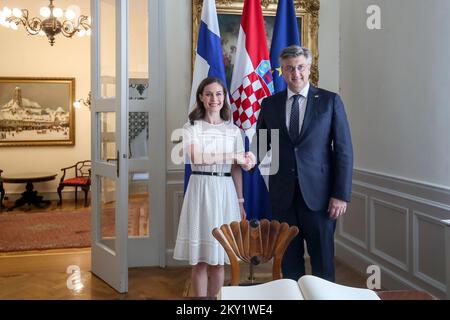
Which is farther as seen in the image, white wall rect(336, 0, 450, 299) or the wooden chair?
white wall rect(336, 0, 450, 299)

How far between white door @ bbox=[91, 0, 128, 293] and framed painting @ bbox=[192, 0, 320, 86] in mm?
790

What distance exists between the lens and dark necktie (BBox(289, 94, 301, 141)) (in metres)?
2.17

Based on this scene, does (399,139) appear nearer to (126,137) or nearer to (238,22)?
(238,22)

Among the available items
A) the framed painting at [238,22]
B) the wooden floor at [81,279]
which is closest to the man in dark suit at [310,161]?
the wooden floor at [81,279]

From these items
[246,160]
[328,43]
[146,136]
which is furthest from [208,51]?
[328,43]

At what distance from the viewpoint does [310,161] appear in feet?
7.02

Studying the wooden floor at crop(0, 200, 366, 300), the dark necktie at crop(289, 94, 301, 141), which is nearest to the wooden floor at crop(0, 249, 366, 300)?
the wooden floor at crop(0, 200, 366, 300)

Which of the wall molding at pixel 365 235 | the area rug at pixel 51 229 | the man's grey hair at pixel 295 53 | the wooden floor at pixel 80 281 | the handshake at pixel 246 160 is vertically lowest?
the wooden floor at pixel 80 281

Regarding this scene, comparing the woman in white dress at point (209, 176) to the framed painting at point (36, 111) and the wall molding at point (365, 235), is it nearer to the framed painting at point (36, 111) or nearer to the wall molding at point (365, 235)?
the wall molding at point (365, 235)

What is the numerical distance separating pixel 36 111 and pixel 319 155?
6.36 meters

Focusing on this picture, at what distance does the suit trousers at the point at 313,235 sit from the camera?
217 centimetres

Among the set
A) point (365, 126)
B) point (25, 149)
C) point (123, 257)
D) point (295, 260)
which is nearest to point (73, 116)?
point (25, 149)

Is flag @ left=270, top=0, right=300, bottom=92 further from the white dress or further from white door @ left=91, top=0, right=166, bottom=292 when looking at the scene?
white door @ left=91, top=0, right=166, bottom=292

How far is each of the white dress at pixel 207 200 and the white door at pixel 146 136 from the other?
1359 mm
